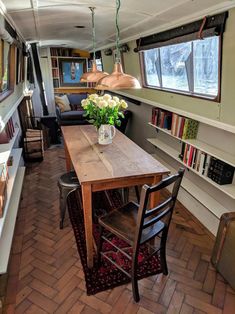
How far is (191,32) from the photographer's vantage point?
2.35 m

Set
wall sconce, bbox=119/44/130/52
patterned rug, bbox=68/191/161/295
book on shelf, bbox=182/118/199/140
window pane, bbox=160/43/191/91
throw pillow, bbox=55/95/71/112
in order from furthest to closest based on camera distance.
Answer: throw pillow, bbox=55/95/71/112 → wall sconce, bbox=119/44/130/52 → window pane, bbox=160/43/191/91 → book on shelf, bbox=182/118/199/140 → patterned rug, bbox=68/191/161/295

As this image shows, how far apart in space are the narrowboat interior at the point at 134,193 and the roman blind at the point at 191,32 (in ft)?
0.04

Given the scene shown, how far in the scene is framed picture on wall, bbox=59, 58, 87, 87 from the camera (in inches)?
298

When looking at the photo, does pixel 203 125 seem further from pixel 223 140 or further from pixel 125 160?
pixel 125 160

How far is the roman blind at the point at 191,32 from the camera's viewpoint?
6.54 feet

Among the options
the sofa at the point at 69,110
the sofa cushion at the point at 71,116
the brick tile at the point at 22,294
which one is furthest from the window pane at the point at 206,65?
the sofa cushion at the point at 71,116

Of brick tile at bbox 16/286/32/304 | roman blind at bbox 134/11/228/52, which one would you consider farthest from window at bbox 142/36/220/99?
brick tile at bbox 16/286/32/304

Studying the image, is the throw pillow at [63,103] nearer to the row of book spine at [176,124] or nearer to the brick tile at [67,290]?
the row of book spine at [176,124]

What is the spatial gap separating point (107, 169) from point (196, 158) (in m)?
1.20

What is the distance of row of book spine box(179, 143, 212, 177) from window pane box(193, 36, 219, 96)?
633 millimetres

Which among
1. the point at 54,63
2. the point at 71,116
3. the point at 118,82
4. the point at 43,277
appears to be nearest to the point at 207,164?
the point at 118,82

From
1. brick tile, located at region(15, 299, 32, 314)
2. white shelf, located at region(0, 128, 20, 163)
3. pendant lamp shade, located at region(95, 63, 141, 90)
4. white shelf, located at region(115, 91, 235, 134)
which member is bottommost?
brick tile, located at region(15, 299, 32, 314)

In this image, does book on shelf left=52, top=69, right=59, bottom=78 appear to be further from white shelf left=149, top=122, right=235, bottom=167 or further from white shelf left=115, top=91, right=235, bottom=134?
white shelf left=149, top=122, right=235, bottom=167

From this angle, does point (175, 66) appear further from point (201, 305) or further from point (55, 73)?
point (55, 73)
